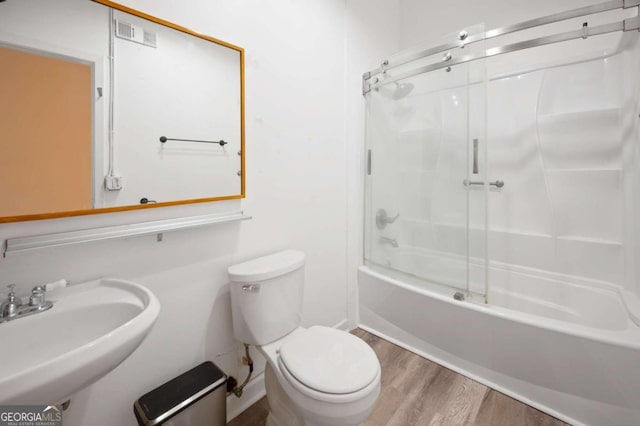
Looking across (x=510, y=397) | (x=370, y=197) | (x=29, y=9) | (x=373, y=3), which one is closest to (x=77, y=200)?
(x=29, y=9)

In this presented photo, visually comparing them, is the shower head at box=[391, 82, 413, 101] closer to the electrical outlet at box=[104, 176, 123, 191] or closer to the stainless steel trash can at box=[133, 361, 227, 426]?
the electrical outlet at box=[104, 176, 123, 191]

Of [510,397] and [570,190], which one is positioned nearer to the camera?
[510,397]

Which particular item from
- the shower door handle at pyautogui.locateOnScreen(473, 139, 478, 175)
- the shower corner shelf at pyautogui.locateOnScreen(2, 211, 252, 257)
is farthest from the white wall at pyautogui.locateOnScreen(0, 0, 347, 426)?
the shower door handle at pyautogui.locateOnScreen(473, 139, 478, 175)

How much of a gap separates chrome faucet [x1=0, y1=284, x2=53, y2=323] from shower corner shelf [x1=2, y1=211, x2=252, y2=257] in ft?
0.40

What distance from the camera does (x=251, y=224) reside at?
1.53 meters

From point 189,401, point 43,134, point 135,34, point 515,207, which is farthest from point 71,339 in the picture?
point 515,207

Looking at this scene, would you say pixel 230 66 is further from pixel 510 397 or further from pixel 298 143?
pixel 510 397

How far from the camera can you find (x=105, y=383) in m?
1.08

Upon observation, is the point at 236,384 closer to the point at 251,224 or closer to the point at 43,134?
the point at 251,224

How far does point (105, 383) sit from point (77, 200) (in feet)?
2.24

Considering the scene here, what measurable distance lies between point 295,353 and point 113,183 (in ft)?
3.19

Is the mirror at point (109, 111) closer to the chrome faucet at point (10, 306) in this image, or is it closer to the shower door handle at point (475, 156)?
the chrome faucet at point (10, 306)

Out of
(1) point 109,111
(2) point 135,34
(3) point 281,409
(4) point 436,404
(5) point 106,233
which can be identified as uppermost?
(2) point 135,34

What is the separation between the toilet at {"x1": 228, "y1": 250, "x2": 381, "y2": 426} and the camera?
3.42ft
